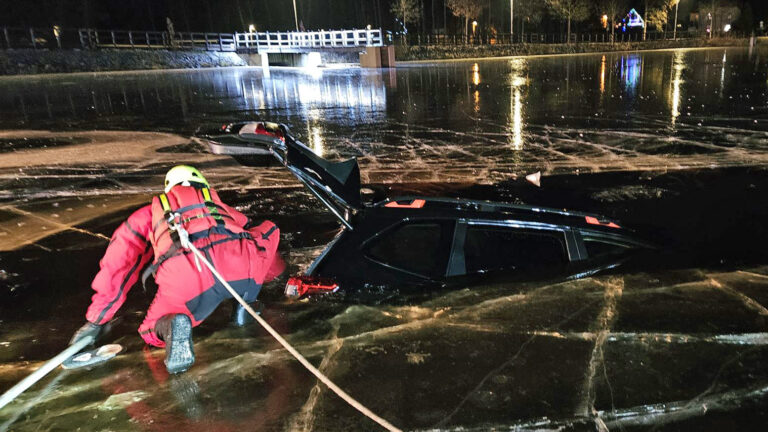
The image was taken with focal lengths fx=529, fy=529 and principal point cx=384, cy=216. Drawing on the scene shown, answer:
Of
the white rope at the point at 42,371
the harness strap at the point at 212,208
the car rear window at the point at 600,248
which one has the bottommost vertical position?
the white rope at the point at 42,371

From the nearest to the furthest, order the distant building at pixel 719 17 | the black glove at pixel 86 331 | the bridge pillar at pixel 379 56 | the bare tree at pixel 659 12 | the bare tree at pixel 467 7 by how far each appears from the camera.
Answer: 1. the black glove at pixel 86 331
2. the bridge pillar at pixel 379 56
3. the bare tree at pixel 467 7
4. the bare tree at pixel 659 12
5. the distant building at pixel 719 17

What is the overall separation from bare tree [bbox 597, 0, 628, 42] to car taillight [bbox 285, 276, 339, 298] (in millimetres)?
73960

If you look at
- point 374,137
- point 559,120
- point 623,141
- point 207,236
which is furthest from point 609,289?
point 559,120

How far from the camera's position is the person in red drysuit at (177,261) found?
322 centimetres

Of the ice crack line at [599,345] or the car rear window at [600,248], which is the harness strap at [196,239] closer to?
the ice crack line at [599,345]

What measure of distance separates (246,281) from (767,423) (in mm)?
3088

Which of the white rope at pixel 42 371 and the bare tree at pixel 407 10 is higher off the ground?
the bare tree at pixel 407 10

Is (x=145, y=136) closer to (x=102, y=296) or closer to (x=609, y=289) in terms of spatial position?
(x=102, y=296)

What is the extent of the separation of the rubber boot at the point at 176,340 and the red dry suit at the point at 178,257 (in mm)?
112

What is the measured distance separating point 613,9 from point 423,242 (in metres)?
75.7

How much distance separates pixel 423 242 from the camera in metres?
4.00

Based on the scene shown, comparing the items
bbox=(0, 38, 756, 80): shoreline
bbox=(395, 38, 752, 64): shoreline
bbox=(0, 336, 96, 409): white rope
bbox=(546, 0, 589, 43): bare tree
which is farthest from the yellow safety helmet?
bbox=(546, 0, 589, 43): bare tree

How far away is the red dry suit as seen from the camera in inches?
127

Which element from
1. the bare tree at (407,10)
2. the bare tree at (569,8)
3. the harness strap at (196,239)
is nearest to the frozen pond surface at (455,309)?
the harness strap at (196,239)
